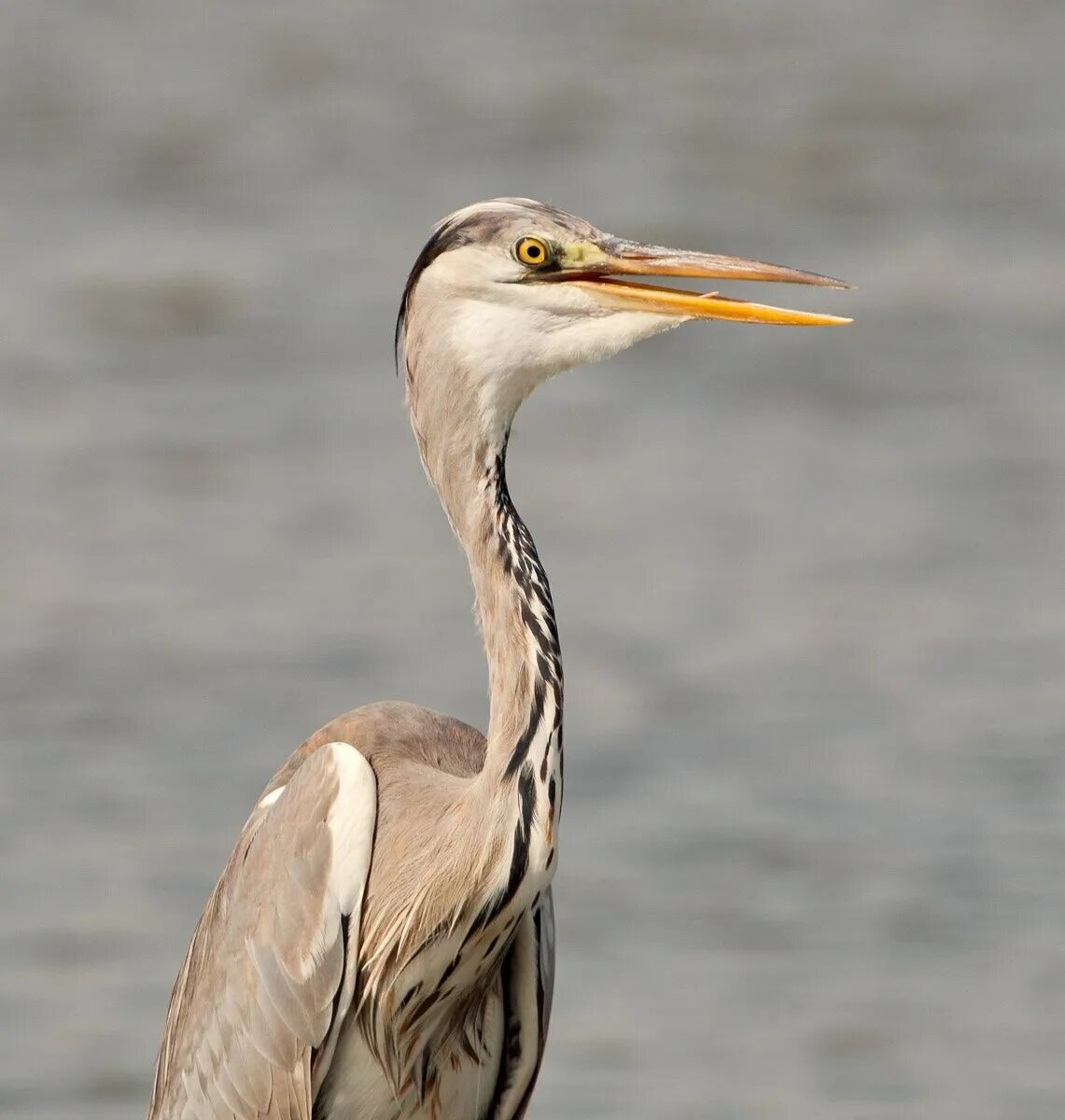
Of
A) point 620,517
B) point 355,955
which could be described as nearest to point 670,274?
point 355,955

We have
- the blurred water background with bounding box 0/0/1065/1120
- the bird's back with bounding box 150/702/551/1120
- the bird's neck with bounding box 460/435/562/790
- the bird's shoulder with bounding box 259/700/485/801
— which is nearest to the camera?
the bird's neck with bounding box 460/435/562/790

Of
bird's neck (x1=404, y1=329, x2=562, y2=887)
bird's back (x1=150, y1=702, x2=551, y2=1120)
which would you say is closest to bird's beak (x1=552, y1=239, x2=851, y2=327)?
bird's neck (x1=404, y1=329, x2=562, y2=887)

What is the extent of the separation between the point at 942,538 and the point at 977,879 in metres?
1.99

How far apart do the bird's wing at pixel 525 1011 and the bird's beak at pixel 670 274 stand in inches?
42.2

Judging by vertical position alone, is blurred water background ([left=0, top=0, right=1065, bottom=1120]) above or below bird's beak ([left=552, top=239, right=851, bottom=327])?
above

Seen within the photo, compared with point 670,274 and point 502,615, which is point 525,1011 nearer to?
point 502,615

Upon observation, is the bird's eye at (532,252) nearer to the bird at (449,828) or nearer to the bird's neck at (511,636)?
the bird at (449,828)

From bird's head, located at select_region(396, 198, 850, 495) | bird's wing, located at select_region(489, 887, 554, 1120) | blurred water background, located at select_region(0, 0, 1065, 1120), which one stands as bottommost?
bird's wing, located at select_region(489, 887, 554, 1120)

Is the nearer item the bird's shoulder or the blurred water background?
the bird's shoulder

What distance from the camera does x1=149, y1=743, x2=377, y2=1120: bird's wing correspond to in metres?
4.14

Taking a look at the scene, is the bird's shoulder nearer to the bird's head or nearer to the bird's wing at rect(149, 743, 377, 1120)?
the bird's wing at rect(149, 743, 377, 1120)

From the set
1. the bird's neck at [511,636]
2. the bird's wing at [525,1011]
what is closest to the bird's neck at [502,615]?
the bird's neck at [511,636]

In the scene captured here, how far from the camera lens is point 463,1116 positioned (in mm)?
4422

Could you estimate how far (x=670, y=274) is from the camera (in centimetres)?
400
